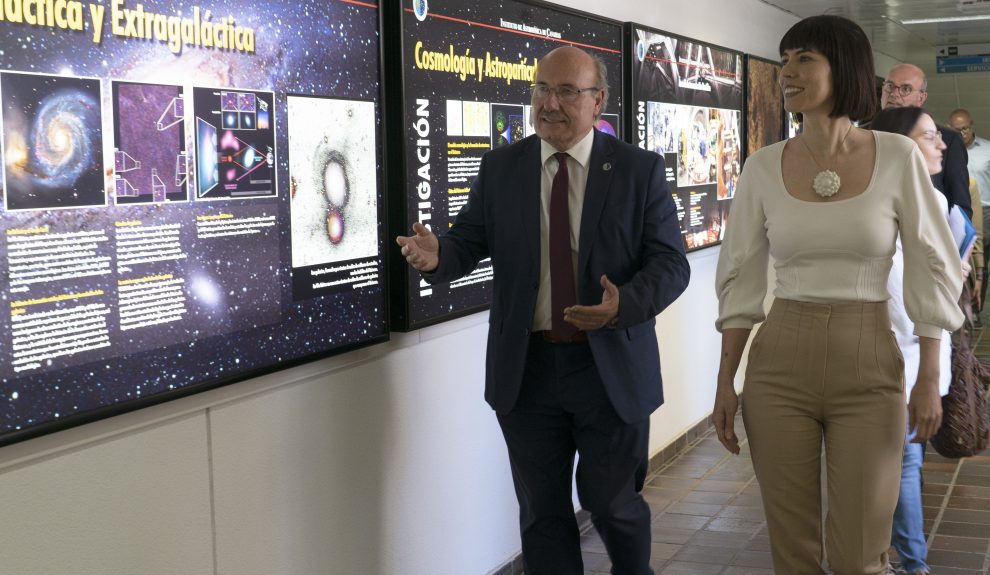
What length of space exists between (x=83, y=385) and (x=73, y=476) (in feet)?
0.60

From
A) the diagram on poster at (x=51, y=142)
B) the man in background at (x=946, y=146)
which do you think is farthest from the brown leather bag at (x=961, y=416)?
the diagram on poster at (x=51, y=142)

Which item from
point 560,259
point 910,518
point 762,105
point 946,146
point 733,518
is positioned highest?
point 762,105

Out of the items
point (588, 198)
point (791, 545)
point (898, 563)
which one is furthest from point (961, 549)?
point (588, 198)

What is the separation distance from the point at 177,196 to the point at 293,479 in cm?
90

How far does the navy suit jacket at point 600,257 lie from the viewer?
10.4 ft

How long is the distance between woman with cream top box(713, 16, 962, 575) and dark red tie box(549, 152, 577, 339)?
56 centimetres

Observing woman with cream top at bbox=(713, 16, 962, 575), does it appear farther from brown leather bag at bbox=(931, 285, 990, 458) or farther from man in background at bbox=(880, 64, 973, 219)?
man in background at bbox=(880, 64, 973, 219)

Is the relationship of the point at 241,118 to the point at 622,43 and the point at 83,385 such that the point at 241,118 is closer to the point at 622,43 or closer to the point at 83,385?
the point at 83,385

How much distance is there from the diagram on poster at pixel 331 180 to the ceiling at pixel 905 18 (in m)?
5.81

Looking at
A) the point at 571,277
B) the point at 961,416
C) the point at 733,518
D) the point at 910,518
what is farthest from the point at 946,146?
the point at 571,277

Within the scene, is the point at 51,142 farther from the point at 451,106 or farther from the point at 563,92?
the point at 451,106

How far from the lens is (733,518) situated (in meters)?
5.10

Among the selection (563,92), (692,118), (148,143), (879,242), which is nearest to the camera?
(148,143)

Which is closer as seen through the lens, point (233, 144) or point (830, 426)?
point (233, 144)
